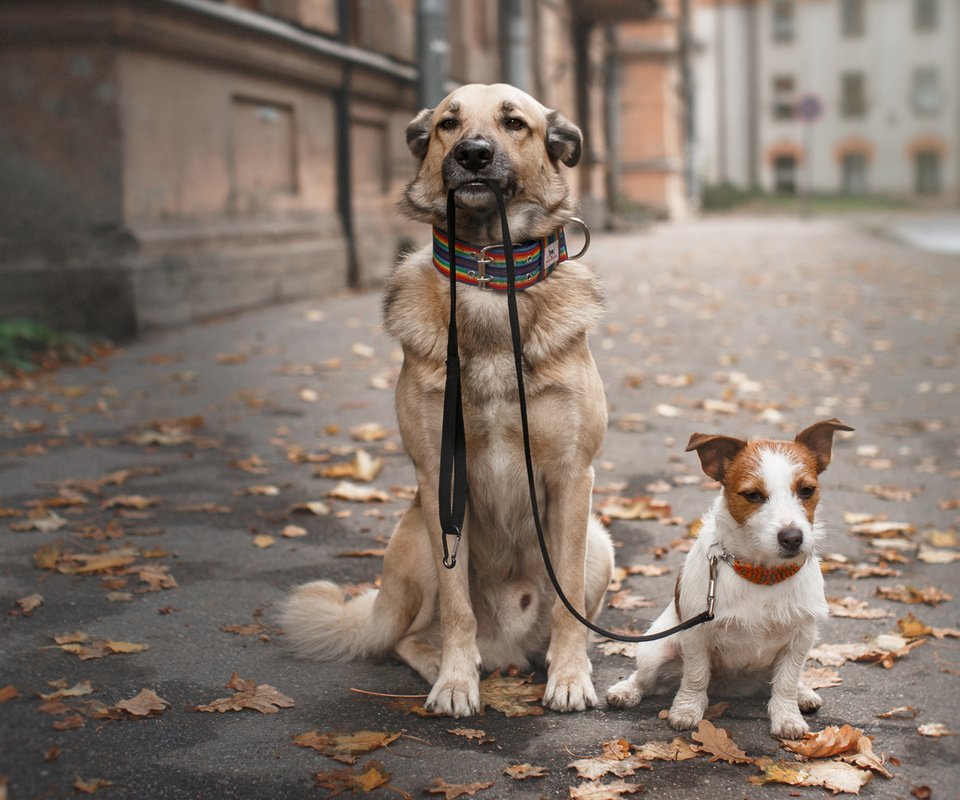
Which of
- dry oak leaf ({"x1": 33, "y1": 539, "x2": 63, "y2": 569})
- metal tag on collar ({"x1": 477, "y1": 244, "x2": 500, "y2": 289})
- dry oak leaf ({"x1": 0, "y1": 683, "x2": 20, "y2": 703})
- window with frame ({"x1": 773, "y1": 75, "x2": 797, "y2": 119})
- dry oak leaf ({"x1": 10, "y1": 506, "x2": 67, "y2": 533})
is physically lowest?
dry oak leaf ({"x1": 0, "y1": 683, "x2": 20, "y2": 703})

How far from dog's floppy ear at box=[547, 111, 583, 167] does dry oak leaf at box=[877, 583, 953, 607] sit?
2.18 meters

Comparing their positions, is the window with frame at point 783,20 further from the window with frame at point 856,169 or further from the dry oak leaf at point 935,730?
the dry oak leaf at point 935,730

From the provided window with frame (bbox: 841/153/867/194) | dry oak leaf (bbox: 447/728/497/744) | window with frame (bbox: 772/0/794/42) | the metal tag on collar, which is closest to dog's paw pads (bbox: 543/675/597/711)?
dry oak leaf (bbox: 447/728/497/744)

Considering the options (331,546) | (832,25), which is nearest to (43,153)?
(331,546)

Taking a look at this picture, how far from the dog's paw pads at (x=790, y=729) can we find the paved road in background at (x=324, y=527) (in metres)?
0.05

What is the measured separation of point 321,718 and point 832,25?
64818mm

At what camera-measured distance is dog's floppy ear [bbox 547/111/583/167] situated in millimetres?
3926

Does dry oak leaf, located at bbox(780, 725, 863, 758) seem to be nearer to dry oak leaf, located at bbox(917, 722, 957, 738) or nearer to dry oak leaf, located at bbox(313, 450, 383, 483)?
dry oak leaf, located at bbox(917, 722, 957, 738)

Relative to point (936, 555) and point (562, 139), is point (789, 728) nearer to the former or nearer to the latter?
point (562, 139)

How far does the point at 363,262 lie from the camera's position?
13531mm

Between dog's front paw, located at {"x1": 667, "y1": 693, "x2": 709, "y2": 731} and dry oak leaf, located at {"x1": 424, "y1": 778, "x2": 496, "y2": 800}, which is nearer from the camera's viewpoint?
dry oak leaf, located at {"x1": 424, "y1": 778, "x2": 496, "y2": 800}

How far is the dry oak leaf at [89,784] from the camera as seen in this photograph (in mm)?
2914

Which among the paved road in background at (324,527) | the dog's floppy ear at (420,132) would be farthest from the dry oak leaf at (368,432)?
A: the dog's floppy ear at (420,132)

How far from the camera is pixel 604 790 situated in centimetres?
307
